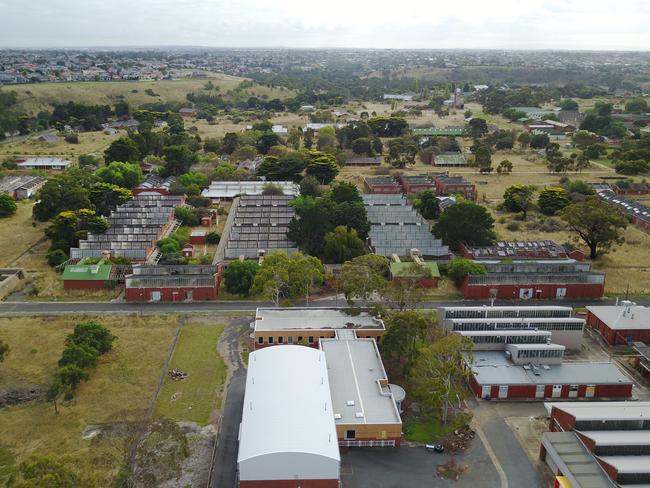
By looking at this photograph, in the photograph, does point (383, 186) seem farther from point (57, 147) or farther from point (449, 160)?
point (57, 147)

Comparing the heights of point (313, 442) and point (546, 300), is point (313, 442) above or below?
above

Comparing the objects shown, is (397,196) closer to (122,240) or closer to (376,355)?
(122,240)

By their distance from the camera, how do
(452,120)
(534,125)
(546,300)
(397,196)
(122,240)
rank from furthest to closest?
(452,120) → (534,125) → (397,196) → (122,240) → (546,300)

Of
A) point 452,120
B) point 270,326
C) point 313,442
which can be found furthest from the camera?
point 452,120

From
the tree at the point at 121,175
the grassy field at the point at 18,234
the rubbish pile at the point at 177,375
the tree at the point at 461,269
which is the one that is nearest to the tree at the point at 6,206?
the grassy field at the point at 18,234

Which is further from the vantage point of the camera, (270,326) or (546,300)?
(546,300)

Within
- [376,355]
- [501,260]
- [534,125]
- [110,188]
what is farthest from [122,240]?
[534,125]

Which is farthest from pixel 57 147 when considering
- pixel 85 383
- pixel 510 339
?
pixel 510 339

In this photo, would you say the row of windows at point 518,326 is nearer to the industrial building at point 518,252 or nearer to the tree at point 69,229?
the industrial building at point 518,252
